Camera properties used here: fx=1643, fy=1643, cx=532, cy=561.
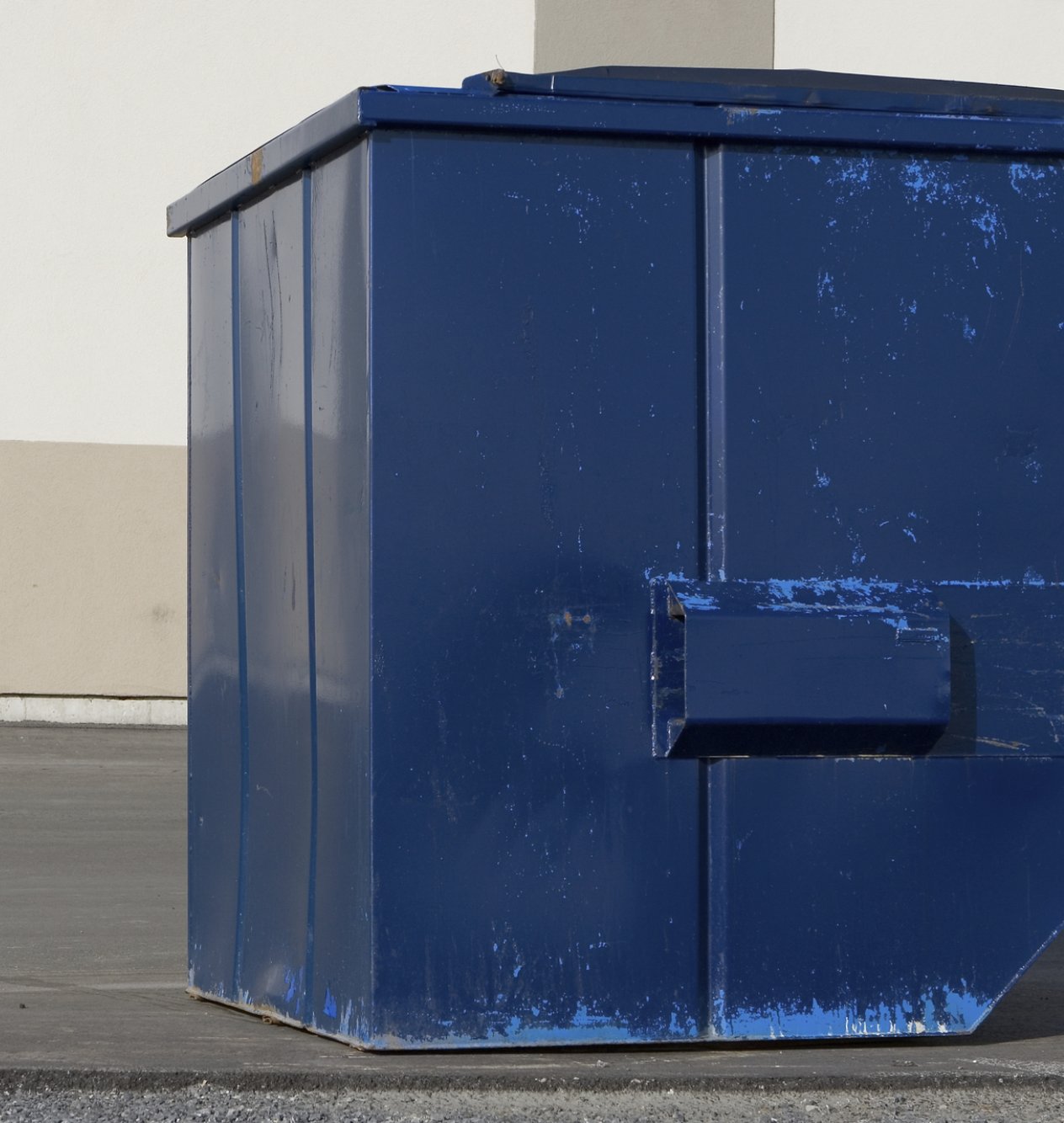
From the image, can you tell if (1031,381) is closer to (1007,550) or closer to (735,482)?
(1007,550)

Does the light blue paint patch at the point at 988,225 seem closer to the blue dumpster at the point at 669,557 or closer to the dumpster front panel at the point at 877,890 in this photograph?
the blue dumpster at the point at 669,557

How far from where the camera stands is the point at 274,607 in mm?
3367

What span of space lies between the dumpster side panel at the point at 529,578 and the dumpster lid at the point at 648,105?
49 mm

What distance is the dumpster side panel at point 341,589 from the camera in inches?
118

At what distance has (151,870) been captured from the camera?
5652 mm

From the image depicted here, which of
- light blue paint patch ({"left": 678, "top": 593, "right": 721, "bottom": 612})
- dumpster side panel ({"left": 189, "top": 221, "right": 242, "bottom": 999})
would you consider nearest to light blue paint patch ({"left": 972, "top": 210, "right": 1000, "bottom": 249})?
light blue paint patch ({"left": 678, "top": 593, "right": 721, "bottom": 612})

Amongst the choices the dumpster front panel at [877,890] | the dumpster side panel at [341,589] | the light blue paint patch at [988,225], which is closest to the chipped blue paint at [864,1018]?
the dumpster front panel at [877,890]

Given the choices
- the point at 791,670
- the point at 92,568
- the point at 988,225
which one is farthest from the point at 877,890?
the point at 92,568

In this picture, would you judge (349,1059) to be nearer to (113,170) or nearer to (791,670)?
(791,670)

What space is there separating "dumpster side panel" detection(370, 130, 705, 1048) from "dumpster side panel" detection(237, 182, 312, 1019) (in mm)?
313

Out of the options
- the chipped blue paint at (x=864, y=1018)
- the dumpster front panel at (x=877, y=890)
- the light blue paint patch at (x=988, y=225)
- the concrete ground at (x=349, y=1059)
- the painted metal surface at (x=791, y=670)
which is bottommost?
the concrete ground at (x=349, y=1059)

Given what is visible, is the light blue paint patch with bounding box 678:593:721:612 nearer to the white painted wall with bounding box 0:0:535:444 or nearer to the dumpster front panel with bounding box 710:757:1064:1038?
the dumpster front panel with bounding box 710:757:1064:1038

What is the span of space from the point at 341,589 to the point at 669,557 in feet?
2.03

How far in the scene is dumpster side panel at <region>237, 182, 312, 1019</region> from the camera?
326 centimetres
